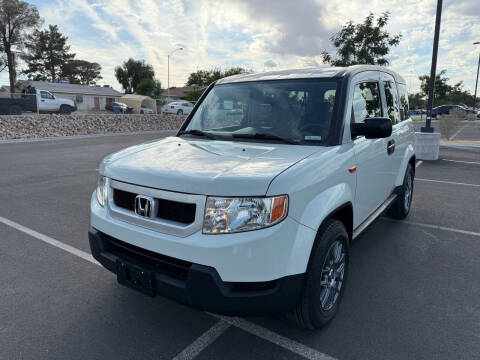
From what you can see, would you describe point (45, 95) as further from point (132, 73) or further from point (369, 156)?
point (132, 73)

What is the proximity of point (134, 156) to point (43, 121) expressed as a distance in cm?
2005

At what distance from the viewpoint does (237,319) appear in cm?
289

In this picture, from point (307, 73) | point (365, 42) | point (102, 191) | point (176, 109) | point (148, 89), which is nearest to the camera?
point (102, 191)

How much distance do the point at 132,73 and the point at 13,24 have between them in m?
33.1

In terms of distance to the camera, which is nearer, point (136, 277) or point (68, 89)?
point (136, 277)

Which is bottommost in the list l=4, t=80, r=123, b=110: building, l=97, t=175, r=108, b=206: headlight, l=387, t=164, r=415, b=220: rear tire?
l=387, t=164, r=415, b=220: rear tire

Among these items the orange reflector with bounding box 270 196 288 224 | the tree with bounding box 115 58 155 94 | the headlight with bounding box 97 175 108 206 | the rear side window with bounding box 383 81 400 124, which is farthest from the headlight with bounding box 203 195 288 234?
the tree with bounding box 115 58 155 94

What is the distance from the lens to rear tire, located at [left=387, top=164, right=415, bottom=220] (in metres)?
5.14

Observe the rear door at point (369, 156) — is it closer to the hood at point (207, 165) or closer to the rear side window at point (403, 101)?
the hood at point (207, 165)

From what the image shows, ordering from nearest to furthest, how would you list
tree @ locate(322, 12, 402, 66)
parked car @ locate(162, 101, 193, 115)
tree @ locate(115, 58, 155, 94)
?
tree @ locate(322, 12, 402, 66) → parked car @ locate(162, 101, 193, 115) → tree @ locate(115, 58, 155, 94)

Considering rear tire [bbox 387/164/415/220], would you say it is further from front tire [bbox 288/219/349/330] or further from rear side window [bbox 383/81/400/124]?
front tire [bbox 288/219/349/330]

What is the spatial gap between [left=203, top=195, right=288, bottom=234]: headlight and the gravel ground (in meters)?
19.0

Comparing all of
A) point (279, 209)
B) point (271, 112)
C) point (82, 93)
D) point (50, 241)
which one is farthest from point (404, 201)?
point (82, 93)

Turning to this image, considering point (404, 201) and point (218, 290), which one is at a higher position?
point (218, 290)
